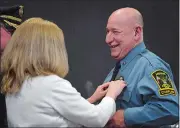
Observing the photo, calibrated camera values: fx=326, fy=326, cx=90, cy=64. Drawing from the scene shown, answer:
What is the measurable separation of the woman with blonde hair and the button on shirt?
0.71 ft

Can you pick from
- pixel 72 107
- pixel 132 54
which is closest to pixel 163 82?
pixel 132 54

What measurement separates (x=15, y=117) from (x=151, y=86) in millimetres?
592

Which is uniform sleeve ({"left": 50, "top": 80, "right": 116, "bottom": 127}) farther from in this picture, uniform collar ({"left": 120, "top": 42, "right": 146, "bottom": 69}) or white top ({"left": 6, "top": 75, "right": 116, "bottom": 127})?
uniform collar ({"left": 120, "top": 42, "right": 146, "bottom": 69})

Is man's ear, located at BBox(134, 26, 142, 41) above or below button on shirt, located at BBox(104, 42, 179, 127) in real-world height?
above

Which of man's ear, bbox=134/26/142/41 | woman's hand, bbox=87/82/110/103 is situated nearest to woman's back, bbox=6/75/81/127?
woman's hand, bbox=87/82/110/103

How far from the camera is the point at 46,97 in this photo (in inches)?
46.5

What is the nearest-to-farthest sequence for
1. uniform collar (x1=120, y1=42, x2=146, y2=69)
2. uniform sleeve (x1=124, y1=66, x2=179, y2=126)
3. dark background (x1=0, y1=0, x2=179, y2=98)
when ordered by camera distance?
uniform sleeve (x1=124, y1=66, x2=179, y2=126) → uniform collar (x1=120, y1=42, x2=146, y2=69) → dark background (x1=0, y1=0, x2=179, y2=98)

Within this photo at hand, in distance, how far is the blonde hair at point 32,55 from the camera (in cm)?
122

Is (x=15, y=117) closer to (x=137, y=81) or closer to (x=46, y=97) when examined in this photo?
(x=46, y=97)

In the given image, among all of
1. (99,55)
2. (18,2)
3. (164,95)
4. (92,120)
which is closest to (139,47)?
(164,95)

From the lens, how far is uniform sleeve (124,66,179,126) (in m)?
1.42

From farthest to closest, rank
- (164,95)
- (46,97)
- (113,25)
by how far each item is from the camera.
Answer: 1. (113,25)
2. (164,95)
3. (46,97)

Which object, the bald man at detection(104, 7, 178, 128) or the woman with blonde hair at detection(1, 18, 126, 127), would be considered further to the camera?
the bald man at detection(104, 7, 178, 128)

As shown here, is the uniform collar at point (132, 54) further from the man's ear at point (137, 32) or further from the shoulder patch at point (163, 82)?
the shoulder patch at point (163, 82)
